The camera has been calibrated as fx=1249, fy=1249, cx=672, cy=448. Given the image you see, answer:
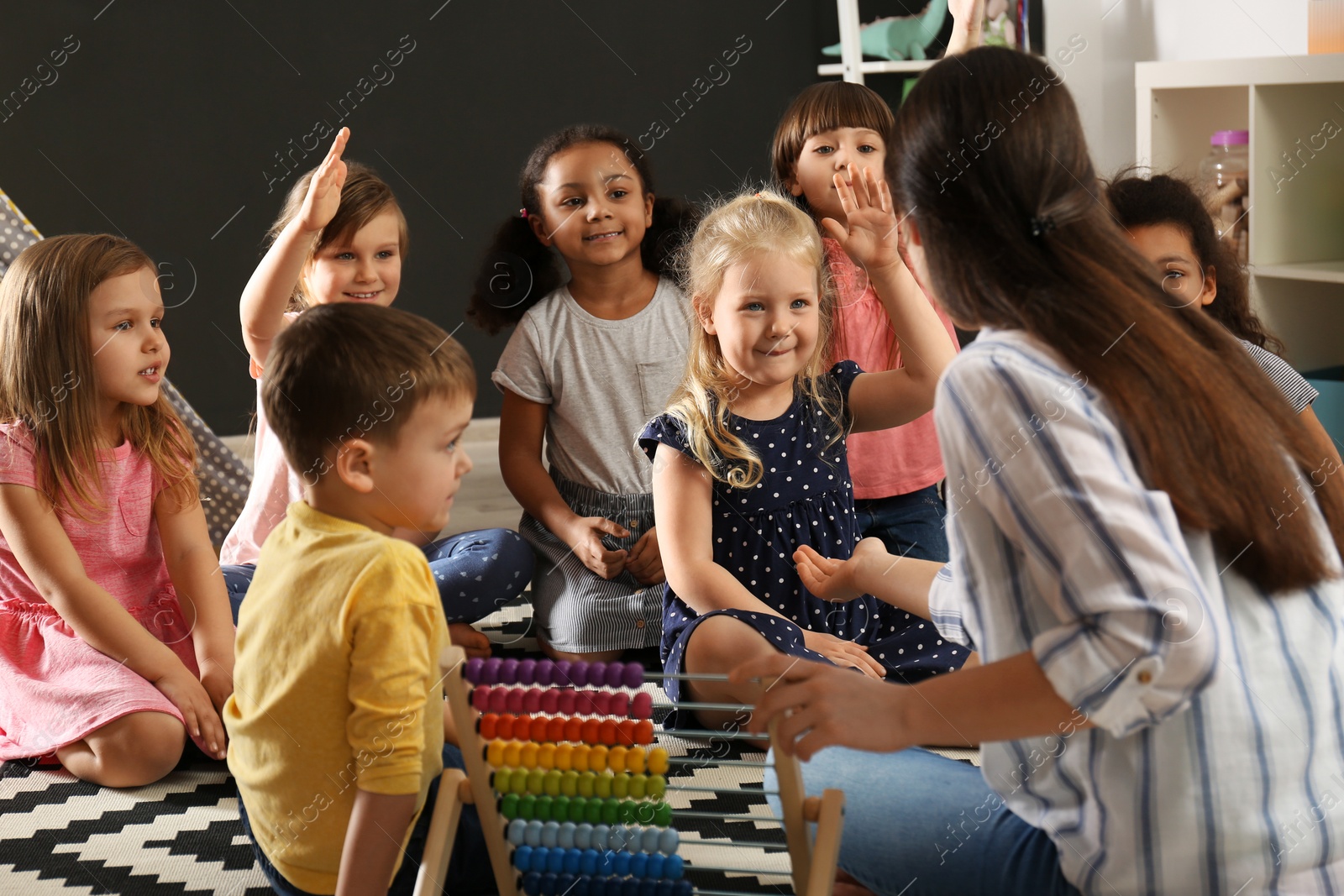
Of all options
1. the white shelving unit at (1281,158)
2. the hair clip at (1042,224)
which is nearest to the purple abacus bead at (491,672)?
the hair clip at (1042,224)

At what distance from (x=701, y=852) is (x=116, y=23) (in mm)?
2762

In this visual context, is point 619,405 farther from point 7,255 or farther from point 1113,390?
point 1113,390

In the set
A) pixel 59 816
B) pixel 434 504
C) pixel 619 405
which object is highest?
pixel 434 504

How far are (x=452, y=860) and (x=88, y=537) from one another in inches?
30.7

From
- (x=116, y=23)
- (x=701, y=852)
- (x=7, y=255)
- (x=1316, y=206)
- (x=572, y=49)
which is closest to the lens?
(x=701, y=852)

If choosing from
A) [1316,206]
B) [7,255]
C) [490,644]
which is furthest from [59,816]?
[1316,206]

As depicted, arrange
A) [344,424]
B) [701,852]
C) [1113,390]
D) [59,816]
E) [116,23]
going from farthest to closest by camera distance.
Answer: [116,23]
[59,816]
[701,852]
[344,424]
[1113,390]

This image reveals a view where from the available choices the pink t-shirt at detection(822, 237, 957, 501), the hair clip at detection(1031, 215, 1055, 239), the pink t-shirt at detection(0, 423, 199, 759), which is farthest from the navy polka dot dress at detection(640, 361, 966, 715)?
the hair clip at detection(1031, 215, 1055, 239)

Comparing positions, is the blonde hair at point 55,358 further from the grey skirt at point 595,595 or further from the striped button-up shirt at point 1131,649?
the striped button-up shirt at point 1131,649

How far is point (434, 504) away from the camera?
0.99 metres

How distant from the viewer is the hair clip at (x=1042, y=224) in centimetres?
81

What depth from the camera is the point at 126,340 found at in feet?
5.18

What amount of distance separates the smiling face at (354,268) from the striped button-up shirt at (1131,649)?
4.13 feet

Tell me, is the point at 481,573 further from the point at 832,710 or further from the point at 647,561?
the point at 832,710
